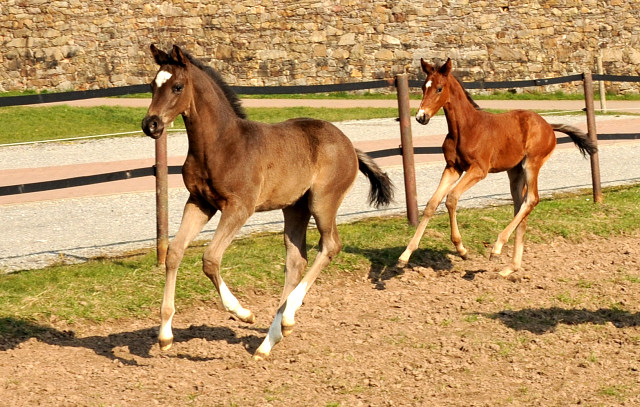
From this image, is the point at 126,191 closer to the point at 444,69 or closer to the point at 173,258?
the point at 444,69

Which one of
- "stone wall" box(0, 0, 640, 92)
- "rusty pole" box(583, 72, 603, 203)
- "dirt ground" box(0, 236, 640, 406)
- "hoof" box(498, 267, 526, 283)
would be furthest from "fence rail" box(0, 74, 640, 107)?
"stone wall" box(0, 0, 640, 92)

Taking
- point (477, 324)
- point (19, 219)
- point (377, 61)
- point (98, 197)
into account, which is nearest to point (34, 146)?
point (98, 197)

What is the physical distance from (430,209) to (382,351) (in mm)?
2433

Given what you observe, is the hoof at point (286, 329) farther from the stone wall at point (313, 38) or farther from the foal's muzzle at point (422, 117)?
the stone wall at point (313, 38)

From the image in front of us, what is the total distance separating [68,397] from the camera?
5.77m

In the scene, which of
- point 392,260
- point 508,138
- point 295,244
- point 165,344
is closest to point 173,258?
point 165,344

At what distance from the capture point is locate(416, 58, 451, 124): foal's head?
8.74 m

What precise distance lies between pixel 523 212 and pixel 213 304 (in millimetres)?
2980

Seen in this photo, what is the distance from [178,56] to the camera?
249 inches

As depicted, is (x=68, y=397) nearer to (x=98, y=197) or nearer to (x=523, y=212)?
(x=523, y=212)

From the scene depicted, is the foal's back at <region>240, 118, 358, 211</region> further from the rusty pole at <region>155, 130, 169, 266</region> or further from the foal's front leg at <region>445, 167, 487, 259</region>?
the rusty pole at <region>155, 130, 169, 266</region>

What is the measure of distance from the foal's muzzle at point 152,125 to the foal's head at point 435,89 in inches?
120

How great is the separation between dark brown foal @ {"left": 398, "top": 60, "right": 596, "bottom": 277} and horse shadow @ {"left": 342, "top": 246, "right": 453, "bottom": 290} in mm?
285

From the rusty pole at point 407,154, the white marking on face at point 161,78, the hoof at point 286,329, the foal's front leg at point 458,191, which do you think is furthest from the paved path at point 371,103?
the white marking on face at point 161,78
